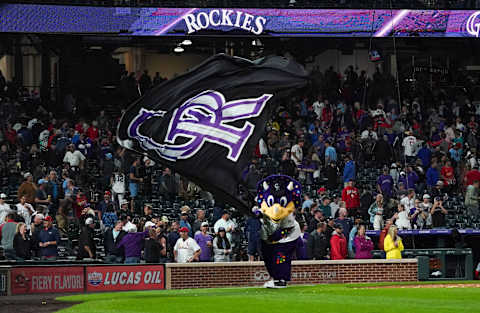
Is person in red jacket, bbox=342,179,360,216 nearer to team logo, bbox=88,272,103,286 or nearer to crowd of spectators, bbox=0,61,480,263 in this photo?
crowd of spectators, bbox=0,61,480,263

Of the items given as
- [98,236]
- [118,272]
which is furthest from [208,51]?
[118,272]

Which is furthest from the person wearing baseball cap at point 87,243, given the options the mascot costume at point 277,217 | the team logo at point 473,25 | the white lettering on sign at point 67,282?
the team logo at point 473,25

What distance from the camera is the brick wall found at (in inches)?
854

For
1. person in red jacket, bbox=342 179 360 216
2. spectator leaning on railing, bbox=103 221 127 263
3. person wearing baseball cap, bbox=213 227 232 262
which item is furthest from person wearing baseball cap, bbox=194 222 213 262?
person in red jacket, bbox=342 179 360 216

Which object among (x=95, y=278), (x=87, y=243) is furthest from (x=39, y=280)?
(x=87, y=243)

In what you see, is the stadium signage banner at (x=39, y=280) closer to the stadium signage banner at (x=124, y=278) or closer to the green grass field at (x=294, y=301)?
the stadium signage banner at (x=124, y=278)

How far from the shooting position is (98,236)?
26.3 metres

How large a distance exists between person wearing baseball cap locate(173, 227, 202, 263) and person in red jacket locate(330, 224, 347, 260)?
2.96m

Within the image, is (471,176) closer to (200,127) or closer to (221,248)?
(221,248)

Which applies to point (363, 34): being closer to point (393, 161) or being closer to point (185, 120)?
point (393, 161)

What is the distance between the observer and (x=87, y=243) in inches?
904

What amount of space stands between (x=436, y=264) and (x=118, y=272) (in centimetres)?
741

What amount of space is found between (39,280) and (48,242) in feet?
4.97

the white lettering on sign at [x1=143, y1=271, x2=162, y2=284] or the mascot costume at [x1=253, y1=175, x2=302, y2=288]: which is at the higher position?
the mascot costume at [x1=253, y1=175, x2=302, y2=288]
